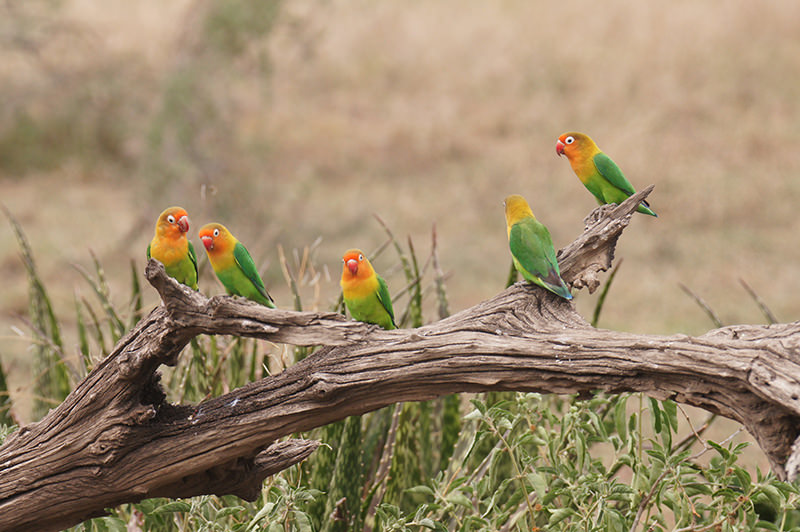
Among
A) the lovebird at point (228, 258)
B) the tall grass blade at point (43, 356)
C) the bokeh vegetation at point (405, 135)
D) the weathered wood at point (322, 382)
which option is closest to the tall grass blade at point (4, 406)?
the tall grass blade at point (43, 356)

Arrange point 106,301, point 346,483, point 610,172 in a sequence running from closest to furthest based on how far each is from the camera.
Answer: point 610,172 < point 346,483 < point 106,301

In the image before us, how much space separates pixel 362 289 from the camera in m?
1.52

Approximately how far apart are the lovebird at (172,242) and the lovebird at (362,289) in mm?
303

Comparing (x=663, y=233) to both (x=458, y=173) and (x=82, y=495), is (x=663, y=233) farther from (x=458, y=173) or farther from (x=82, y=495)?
(x=82, y=495)

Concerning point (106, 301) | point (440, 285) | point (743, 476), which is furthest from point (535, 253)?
point (106, 301)

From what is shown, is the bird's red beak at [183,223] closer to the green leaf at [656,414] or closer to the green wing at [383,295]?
the green wing at [383,295]

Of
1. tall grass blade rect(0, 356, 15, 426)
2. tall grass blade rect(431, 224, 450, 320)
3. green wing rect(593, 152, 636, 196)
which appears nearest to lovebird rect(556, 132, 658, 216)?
green wing rect(593, 152, 636, 196)

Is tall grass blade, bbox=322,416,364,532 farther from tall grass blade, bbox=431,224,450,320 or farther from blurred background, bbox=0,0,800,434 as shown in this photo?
blurred background, bbox=0,0,800,434

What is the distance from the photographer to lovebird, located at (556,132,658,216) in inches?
63.8

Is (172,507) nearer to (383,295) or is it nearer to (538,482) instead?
(383,295)

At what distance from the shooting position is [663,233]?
6.39 metres

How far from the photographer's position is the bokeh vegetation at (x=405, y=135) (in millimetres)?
5957

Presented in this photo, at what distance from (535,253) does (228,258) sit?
1.94 feet

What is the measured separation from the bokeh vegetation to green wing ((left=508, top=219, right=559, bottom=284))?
297 cm
